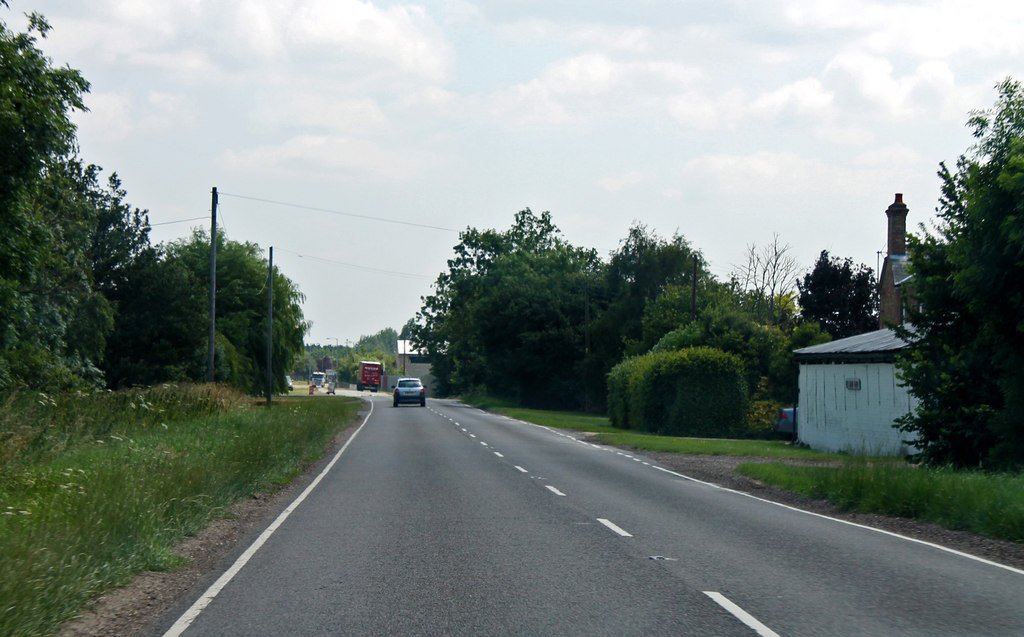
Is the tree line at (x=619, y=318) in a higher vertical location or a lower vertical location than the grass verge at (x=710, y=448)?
higher

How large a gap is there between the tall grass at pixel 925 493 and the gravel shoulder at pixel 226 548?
0.21 metres

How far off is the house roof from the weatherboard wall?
0.74 ft

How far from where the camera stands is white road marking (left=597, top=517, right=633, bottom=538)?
11.8 m

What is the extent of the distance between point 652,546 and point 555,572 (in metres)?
2.03

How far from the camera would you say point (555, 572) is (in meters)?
9.19

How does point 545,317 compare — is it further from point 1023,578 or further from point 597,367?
point 1023,578

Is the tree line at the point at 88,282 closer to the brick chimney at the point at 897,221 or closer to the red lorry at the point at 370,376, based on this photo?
the brick chimney at the point at 897,221

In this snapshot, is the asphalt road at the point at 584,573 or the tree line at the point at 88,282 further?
the tree line at the point at 88,282

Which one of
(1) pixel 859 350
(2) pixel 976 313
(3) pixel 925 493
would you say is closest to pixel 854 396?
(1) pixel 859 350

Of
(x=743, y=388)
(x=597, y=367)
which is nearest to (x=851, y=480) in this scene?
(x=743, y=388)

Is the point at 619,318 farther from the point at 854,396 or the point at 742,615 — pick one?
the point at 742,615

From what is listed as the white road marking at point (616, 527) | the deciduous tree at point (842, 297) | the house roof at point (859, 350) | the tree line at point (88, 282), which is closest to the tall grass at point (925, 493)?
the white road marking at point (616, 527)

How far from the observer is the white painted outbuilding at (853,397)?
28.9 metres

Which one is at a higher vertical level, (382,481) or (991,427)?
(991,427)
